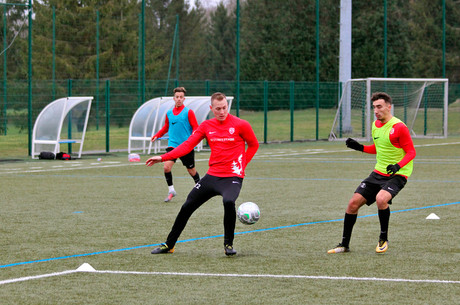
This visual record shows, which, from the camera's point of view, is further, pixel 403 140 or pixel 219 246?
pixel 219 246

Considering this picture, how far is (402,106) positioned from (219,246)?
27.8 metres

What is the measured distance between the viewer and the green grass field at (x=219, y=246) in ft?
23.6

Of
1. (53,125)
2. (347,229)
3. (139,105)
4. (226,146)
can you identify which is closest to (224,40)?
(139,105)

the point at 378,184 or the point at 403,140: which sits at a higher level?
the point at 403,140

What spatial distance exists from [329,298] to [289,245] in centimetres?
277

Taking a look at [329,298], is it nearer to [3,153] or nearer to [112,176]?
[112,176]

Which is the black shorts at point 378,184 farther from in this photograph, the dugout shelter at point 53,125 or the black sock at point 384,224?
the dugout shelter at point 53,125

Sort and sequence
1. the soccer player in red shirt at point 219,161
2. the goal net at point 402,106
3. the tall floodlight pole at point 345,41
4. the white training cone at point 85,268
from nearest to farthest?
1. the white training cone at point 85,268
2. the soccer player in red shirt at point 219,161
3. the goal net at point 402,106
4. the tall floodlight pole at point 345,41

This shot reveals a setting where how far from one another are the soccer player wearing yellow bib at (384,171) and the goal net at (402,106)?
2364cm

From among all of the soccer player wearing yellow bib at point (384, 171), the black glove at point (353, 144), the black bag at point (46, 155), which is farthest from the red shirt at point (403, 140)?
the black bag at point (46, 155)

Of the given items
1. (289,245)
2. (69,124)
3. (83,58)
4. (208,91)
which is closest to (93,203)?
(289,245)

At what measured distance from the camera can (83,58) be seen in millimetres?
38750

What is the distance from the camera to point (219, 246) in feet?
31.7

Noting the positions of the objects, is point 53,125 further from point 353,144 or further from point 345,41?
point 353,144
